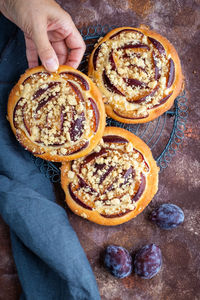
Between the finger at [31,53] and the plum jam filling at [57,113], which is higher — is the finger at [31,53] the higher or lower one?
the higher one

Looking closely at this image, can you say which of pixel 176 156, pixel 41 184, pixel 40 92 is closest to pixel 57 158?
pixel 41 184

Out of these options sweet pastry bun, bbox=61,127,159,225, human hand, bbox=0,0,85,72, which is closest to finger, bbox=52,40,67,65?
human hand, bbox=0,0,85,72

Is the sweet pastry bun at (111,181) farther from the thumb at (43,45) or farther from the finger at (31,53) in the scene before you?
the finger at (31,53)

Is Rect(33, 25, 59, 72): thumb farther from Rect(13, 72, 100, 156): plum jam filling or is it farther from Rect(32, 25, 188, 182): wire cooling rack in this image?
Rect(32, 25, 188, 182): wire cooling rack

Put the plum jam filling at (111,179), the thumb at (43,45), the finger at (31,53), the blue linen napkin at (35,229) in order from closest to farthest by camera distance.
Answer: the thumb at (43,45), the blue linen napkin at (35,229), the plum jam filling at (111,179), the finger at (31,53)

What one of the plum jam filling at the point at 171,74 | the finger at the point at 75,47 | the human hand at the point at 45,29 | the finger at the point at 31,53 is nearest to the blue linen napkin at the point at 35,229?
the finger at the point at 31,53

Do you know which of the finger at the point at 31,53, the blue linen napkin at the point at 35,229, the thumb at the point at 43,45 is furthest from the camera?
the finger at the point at 31,53
